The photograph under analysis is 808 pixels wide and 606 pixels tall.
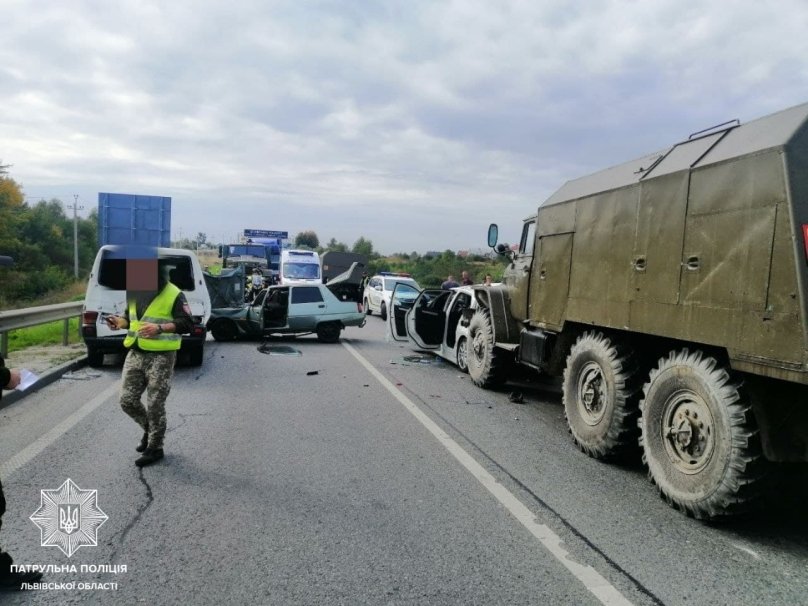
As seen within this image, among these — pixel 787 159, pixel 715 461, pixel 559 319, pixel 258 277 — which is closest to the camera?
pixel 787 159

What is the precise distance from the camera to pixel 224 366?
35.5ft

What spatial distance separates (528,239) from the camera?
26.3ft

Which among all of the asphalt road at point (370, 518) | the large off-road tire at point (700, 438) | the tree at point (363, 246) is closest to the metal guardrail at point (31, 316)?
the asphalt road at point (370, 518)

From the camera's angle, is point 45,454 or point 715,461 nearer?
point 715,461

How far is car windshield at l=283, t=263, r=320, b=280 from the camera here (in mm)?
30188

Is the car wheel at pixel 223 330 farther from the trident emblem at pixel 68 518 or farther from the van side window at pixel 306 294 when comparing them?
the trident emblem at pixel 68 518

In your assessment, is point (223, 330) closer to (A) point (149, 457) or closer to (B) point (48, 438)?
(B) point (48, 438)

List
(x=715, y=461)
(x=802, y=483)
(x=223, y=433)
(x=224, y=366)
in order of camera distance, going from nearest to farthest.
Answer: (x=715, y=461)
(x=802, y=483)
(x=223, y=433)
(x=224, y=366)

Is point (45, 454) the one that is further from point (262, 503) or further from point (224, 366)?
point (224, 366)

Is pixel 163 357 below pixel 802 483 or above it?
above

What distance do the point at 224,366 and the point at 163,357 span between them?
226 inches

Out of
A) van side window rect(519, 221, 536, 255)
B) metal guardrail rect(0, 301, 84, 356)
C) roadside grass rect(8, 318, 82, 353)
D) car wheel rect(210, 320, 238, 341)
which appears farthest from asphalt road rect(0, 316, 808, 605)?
car wheel rect(210, 320, 238, 341)

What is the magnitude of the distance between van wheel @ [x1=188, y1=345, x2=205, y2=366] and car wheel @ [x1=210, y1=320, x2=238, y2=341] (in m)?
4.08

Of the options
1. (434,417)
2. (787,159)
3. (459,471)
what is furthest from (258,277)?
(787,159)
